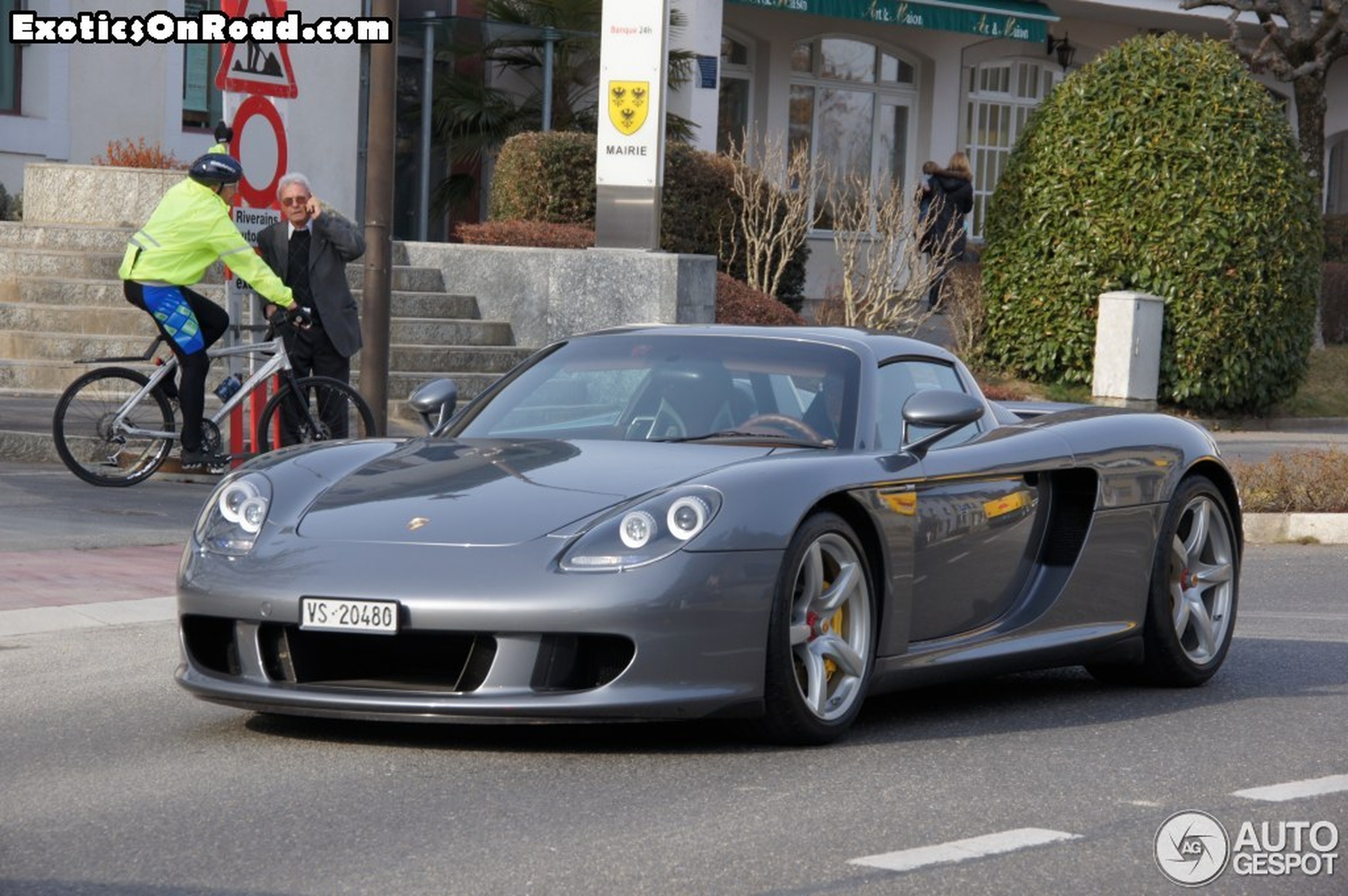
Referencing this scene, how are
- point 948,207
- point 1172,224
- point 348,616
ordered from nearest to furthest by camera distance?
point 348,616, point 1172,224, point 948,207

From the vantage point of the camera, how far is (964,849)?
5184 millimetres

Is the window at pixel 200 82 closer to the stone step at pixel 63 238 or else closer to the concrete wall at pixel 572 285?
the concrete wall at pixel 572 285

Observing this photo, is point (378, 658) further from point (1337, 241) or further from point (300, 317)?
point (1337, 241)

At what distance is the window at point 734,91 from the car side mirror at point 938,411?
23.7m

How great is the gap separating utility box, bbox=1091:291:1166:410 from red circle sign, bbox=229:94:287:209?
999 centimetres

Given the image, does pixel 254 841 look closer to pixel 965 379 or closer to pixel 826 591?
pixel 826 591

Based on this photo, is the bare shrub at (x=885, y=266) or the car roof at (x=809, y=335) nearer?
the car roof at (x=809, y=335)

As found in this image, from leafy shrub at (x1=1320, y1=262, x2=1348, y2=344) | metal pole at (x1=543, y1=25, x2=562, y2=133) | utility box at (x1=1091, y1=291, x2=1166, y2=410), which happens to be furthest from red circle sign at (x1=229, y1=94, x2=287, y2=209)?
leafy shrub at (x1=1320, y1=262, x2=1348, y2=344)

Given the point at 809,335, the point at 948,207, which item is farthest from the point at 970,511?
the point at 948,207

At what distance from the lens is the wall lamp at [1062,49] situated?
34.1m

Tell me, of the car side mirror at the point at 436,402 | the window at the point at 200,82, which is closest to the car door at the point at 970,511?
the car side mirror at the point at 436,402

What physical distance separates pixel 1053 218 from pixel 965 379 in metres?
14.6

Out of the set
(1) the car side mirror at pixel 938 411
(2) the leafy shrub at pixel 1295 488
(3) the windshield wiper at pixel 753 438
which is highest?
(1) the car side mirror at pixel 938 411

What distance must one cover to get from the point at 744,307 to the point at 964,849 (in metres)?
13.9
